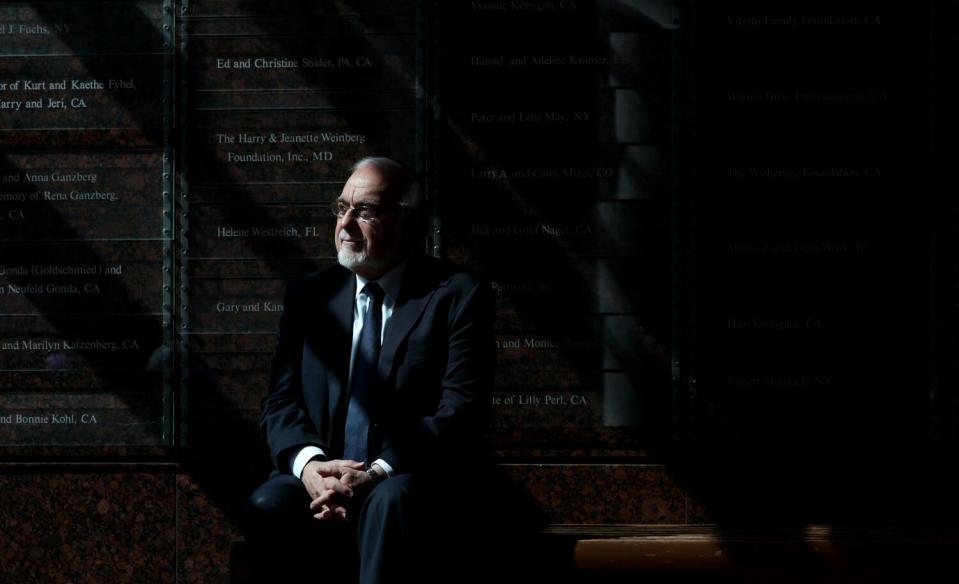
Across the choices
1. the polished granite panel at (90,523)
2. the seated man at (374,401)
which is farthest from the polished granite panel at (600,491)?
the polished granite panel at (90,523)

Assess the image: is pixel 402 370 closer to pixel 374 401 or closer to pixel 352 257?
pixel 374 401

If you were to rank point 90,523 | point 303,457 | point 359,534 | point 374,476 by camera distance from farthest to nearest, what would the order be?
1. point 90,523
2. point 303,457
3. point 374,476
4. point 359,534

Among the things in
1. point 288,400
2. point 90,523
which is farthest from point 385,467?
point 90,523

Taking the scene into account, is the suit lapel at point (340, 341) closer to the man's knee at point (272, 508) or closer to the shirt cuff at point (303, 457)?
the shirt cuff at point (303, 457)

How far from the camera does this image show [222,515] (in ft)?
13.8

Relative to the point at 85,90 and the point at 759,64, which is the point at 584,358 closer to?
the point at 759,64

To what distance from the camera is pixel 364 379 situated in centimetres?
332

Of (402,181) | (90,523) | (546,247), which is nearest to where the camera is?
(402,181)

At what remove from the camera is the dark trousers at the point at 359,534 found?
9.49 ft

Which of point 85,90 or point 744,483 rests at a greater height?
point 85,90

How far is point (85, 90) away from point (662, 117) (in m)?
2.49

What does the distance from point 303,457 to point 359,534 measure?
0.36 metres

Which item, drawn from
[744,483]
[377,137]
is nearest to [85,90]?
[377,137]

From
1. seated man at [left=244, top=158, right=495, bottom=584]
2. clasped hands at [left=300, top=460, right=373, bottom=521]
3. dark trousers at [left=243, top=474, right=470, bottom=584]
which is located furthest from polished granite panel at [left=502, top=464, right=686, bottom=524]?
clasped hands at [left=300, top=460, right=373, bottom=521]
